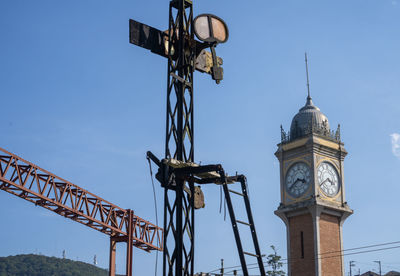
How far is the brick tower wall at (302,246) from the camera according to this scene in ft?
141

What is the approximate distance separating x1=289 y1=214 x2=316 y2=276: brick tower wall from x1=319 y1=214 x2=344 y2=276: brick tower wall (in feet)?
2.08

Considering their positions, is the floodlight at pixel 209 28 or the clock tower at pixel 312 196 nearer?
the floodlight at pixel 209 28

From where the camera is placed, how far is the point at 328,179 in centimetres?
4475

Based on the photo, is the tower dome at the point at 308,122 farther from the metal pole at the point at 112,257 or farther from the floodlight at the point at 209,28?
the floodlight at the point at 209,28

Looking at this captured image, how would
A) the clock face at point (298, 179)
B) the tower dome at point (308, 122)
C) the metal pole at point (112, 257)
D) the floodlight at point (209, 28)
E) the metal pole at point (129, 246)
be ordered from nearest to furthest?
the floodlight at point (209, 28)
the metal pole at point (112, 257)
the metal pole at point (129, 246)
the clock face at point (298, 179)
the tower dome at point (308, 122)

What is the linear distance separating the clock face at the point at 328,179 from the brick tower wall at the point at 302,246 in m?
2.03

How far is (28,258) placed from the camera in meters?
126

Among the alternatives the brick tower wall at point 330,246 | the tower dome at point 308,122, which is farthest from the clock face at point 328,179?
the tower dome at point 308,122

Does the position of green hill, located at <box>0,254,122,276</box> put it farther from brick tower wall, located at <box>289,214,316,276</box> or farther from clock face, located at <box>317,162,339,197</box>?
clock face, located at <box>317,162,339,197</box>

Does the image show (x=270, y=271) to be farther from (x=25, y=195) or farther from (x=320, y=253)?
(x=25, y=195)

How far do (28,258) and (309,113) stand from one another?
90.0 metres

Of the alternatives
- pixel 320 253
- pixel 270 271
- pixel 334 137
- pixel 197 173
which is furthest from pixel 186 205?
pixel 270 271

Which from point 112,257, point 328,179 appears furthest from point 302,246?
point 112,257

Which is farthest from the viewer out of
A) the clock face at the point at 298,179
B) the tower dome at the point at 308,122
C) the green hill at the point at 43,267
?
the green hill at the point at 43,267
